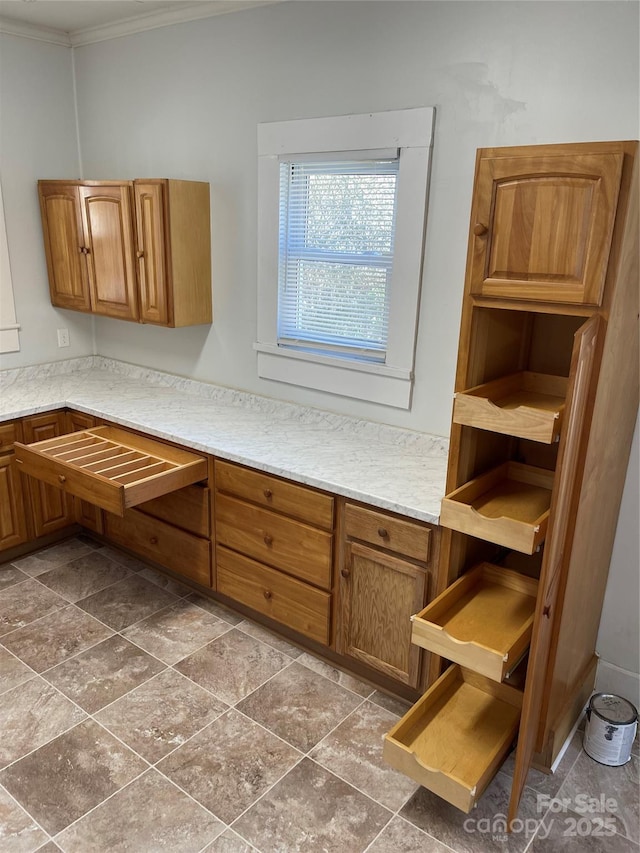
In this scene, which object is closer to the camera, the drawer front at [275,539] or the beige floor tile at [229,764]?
the beige floor tile at [229,764]

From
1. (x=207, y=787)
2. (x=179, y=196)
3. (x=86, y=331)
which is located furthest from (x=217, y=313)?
(x=207, y=787)

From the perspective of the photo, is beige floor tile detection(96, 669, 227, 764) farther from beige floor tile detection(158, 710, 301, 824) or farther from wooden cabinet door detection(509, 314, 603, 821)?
wooden cabinet door detection(509, 314, 603, 821)

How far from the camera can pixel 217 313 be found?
3189mm

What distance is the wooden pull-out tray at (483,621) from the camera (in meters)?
1.77

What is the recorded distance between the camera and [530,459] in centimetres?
225

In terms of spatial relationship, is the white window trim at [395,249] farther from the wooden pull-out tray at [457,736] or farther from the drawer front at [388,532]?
the wooden pull-out tray at [457,736]

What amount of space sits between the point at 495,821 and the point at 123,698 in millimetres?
1337

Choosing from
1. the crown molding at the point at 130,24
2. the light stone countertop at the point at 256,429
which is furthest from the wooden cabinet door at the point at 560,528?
the crown molding at the point at 130,24

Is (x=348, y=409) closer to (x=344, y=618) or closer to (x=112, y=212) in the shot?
(x=344, y=618)

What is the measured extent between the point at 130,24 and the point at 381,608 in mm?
2928

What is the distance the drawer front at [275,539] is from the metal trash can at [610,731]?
1006 millimetres

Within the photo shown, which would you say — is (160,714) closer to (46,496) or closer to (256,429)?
(256,429)

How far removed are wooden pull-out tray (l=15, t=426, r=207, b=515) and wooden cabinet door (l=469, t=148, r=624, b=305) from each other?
4.70ft

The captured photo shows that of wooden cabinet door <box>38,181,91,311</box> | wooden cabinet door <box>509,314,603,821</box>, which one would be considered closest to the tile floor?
wooden cabinet door <box>509,314,603,821</box>
